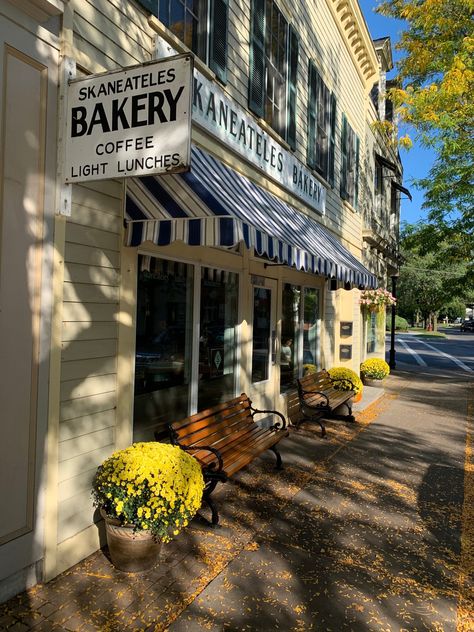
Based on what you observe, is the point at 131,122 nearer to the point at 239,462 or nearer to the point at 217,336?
the point at 239,462

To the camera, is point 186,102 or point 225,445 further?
point 225,445

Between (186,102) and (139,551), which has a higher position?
(186,102)

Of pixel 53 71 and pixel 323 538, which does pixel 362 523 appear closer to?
pixel 323 538

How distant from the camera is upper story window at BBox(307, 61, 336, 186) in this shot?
29.3 feet

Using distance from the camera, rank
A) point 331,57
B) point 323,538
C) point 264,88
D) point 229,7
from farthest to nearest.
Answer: point 331,57 → point 264,88 → point 229,7 → point 323,538

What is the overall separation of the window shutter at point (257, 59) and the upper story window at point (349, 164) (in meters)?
4.90

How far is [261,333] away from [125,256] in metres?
3.80

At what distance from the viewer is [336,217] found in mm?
10898

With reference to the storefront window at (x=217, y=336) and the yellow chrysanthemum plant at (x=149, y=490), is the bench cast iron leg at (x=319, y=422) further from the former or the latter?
the yellow chrysanthemum plant at (x=149, y=490)

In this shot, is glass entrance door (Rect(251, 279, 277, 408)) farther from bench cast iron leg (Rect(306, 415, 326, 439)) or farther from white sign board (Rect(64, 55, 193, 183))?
white sign board (Rect(64, 55, 193, 183))

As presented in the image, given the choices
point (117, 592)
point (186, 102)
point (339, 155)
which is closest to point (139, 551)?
point (117, 592)

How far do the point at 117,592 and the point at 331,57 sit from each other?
1056 cm

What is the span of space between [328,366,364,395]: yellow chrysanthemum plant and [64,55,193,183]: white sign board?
24.5 ft

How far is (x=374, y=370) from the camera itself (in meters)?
12.9
